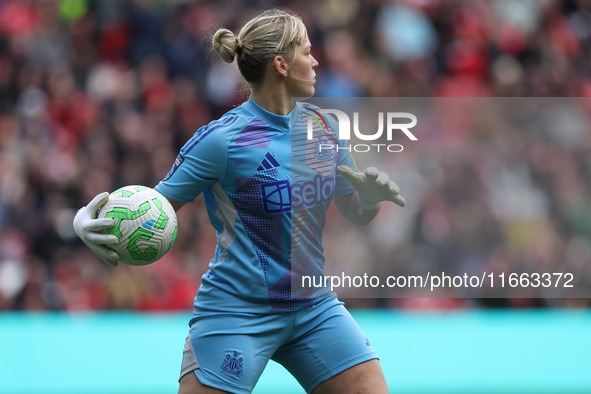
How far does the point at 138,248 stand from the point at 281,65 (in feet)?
3.24

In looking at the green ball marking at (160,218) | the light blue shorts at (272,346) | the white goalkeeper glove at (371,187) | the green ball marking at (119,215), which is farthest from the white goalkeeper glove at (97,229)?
the white goalkeeper glove at (371,187)

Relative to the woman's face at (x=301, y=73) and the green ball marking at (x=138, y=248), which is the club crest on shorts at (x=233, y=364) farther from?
the woman's face at (x=301, y=73)

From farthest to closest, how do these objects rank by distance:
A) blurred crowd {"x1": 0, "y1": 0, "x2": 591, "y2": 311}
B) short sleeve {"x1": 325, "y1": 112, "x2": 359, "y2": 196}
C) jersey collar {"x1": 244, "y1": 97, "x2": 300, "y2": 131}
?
blurred crowd {"x1": 0, "y1": 0, "x2": 591, "y2": 311}, short sleeve {"x1": 325, "y1": 112, "x2": 359, "y2": 196}, jersey collar {"x1": 244, "y1": 97, "x2": 300, "y2": 131}

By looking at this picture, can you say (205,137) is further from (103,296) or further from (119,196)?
(103,296)

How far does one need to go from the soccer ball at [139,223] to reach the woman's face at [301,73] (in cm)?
76

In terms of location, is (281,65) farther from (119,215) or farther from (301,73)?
(119,215)

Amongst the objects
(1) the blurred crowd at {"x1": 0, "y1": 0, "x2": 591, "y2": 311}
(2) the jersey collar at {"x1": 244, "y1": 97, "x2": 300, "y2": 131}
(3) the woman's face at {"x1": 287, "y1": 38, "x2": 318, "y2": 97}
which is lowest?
(2) the jersey collar at {"x1": 244, "y1": 97, "x2": 300, "y2": 131}

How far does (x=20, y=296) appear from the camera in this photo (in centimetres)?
840

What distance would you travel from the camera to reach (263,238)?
3701 millimetres

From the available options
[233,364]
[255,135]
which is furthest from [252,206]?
[233,364]

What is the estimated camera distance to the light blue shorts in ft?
11.8

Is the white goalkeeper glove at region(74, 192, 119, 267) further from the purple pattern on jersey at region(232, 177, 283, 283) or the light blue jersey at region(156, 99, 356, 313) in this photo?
Result: the purple pattern on jersey at region(232, 177, 283, 283)

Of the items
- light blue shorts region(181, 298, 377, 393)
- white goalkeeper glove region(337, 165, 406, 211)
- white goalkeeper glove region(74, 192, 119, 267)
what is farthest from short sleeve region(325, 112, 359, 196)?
white goalkeeper glove region(74, 192, 119, 267)

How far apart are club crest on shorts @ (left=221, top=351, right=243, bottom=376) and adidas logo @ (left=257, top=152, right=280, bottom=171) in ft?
2.56
